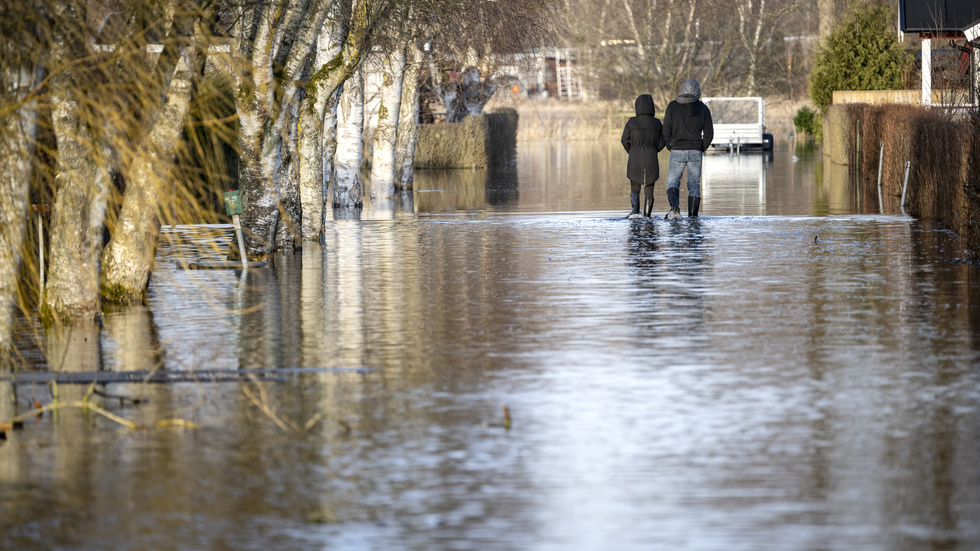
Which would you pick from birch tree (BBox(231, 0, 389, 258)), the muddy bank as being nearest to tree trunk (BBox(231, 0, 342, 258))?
birch tree (BBox(231, 0, 389, 258))

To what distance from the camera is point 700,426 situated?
778cm

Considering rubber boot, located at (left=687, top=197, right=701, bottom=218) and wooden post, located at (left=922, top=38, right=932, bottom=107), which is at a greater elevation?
wooden post, located at (left=922, top=38, right=932, bottom=107)

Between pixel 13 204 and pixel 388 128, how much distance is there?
883 inches

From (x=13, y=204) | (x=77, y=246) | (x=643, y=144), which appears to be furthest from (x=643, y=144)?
(x=13, y=204)

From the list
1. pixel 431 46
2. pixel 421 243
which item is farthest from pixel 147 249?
pixel 431 46

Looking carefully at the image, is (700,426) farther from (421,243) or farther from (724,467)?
(421,243)

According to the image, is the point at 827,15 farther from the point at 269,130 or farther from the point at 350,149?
the point at 269,130

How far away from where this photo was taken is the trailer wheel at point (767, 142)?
5281 cm

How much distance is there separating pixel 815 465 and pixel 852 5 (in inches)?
1722

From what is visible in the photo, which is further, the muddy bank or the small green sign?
the small green sign

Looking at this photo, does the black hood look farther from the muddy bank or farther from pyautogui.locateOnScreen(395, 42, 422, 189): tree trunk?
pyautogui.locateOnScreen(395, 42, 422, 189): tree trunk

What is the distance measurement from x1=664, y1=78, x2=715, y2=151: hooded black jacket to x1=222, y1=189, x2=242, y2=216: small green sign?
706cm

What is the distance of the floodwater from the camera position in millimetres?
6109

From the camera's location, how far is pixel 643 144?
22172mm
